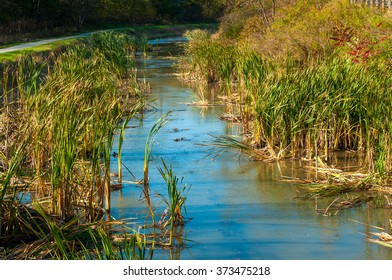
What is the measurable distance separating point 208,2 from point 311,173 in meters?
64.5

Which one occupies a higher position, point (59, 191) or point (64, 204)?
point (59, 191)

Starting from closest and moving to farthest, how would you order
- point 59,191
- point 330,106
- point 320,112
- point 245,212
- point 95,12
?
point 59,191, point 245,212, point 320,112, point 330,106, point 95,12

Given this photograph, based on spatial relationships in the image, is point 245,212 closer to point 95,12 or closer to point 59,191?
point 59,191

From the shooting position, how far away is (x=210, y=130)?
48.5 feet

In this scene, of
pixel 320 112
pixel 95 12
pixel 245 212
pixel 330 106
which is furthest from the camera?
pixel 95 12

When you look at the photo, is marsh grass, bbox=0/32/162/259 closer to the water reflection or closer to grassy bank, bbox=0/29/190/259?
grassy bank, bbox=0/29/190/259

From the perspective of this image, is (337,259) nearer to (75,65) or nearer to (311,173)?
(311,173)

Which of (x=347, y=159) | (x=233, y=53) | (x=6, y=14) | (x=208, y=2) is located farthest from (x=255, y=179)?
(x=208, y=2)

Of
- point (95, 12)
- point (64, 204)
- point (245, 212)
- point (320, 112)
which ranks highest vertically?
point (320, 112)

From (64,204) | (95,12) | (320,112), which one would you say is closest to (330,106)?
(320,112)

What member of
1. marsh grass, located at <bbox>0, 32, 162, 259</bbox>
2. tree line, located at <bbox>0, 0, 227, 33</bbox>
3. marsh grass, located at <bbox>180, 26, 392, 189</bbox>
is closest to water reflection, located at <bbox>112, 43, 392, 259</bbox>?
marsh grass, located at <bbox>180, 26, 392, 189</bbox>

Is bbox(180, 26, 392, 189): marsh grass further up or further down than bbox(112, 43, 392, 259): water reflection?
further up

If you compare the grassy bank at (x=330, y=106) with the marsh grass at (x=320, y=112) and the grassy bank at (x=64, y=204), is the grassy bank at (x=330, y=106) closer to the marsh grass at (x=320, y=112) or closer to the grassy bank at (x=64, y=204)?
the marsh grass at (x=320, y=112)

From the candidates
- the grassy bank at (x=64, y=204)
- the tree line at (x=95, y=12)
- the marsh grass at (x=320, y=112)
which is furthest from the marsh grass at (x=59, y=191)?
the tree line at (x=95, y=12)
